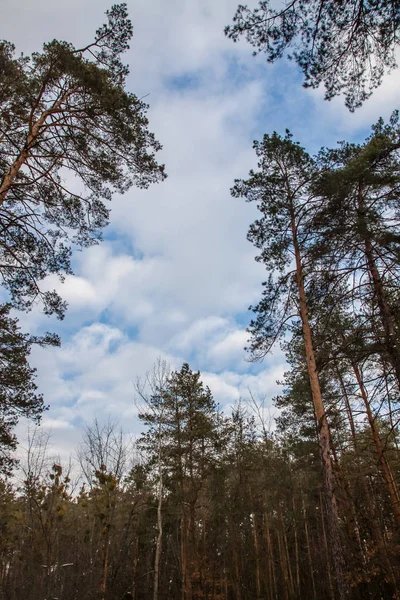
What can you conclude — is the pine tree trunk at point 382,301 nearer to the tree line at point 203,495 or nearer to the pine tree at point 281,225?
the pine tree at point 281,225

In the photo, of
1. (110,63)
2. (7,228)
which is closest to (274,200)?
(110,63)

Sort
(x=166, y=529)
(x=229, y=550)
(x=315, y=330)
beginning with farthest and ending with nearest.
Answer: (x=166, y=529) < (x=229, y=550) < (x=315, y=330)

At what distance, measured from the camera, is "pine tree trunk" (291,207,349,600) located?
669 centimetres

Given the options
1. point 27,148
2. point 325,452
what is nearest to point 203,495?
point 325,452

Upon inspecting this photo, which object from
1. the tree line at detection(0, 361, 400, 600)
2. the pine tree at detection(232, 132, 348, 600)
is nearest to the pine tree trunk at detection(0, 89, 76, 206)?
the pine tree at detection(232, 132, 348, 600)

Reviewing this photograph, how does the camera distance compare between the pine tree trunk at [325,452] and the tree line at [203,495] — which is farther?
the tree line at [203,495]

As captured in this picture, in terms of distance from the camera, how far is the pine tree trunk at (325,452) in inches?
263

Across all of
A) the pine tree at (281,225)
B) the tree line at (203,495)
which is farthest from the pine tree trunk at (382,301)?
the tree line at (203,495)

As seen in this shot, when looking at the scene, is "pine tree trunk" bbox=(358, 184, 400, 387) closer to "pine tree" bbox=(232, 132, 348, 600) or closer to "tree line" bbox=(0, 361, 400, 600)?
"pine tree" bbox=(232, 132, 348, 600)

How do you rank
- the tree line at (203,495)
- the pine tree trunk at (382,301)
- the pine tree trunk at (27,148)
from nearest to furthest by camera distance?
1. the pine tree trunk at (382,301)
2. the pine tree trunk at (27,148)
3. the tree line at (203,495)

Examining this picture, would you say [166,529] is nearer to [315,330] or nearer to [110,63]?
[315,330]

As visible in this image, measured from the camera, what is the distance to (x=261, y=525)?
2228 centimetres

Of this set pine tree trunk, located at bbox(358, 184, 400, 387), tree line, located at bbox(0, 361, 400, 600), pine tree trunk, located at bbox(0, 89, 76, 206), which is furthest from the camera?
tree line, located at bbox(0, 361, 400, 600)

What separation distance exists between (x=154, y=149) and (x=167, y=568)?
86.7ft
